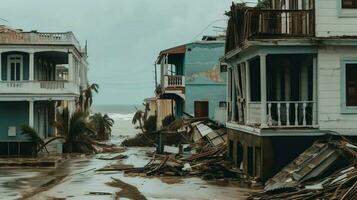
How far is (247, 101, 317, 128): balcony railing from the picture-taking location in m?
22.7

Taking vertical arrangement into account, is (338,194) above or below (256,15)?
below

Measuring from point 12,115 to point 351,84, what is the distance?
26.3 meters

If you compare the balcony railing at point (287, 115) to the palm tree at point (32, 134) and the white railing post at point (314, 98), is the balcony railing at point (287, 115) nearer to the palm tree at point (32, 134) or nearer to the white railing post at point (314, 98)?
the white railing post at point (314, 98)

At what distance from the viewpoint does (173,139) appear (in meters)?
41.6

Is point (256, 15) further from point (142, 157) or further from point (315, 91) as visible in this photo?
point (142, 157)

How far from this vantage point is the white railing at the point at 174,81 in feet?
160

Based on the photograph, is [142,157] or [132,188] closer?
[132,188]

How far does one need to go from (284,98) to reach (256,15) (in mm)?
5084

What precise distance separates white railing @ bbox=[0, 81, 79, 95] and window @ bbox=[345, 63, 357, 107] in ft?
74.1

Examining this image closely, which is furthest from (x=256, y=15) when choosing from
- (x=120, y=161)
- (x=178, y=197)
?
(x=120, y=161)

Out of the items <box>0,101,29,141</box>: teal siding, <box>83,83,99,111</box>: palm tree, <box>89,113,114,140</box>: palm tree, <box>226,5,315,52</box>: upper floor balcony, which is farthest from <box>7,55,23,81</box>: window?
<box>226,5,315,52</box>: upper floor balcony

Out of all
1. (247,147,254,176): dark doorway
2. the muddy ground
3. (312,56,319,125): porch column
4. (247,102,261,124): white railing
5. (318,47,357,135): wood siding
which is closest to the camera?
the muddy ground

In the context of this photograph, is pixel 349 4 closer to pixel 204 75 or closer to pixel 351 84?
pixel 351 84

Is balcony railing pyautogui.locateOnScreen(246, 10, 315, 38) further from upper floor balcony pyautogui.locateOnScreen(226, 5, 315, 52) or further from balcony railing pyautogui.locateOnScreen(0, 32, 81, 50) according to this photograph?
balcony railing pyautogui.locateOnScreen(0, 32, 81, 50)
